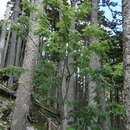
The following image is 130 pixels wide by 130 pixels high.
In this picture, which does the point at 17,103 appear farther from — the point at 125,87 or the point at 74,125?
the point at 125,87

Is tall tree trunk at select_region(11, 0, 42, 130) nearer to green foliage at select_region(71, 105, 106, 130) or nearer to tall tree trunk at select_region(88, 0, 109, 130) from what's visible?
green foliage at select_region(71, 105, 106, 130)

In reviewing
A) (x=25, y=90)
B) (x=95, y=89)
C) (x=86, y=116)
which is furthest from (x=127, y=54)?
(x=25, y=90)

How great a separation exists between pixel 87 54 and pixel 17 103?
217cm

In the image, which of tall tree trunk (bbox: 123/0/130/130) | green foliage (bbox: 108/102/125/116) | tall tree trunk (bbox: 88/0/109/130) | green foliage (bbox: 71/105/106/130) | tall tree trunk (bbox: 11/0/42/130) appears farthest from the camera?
tall tree trunk (bbox: 11/0/42/130)

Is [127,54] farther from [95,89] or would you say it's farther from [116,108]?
[116,108]

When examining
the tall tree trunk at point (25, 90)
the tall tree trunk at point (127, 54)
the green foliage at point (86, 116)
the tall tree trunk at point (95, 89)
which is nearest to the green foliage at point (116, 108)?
the tall tree trunk at point (95, 89)

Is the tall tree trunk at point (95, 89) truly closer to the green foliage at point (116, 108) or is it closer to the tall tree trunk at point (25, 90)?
the green foliage at point (116, 108)

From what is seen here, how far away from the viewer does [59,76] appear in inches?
201

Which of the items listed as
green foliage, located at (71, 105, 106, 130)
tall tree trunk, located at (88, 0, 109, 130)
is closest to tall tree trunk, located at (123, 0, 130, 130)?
green foliage, located at (71, 105, 106, 130)

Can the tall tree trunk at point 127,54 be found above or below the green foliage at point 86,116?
above

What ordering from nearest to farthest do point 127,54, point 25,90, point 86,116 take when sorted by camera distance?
Result: point 127,54 → point 86,116 → point 25,90

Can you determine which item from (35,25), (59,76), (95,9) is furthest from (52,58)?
(95,9)

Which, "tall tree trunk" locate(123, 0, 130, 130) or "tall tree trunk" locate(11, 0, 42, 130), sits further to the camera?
"tall tree trunk" locate(11, 0, 42, 130)

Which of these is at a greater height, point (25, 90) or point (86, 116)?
point (25, 90)
